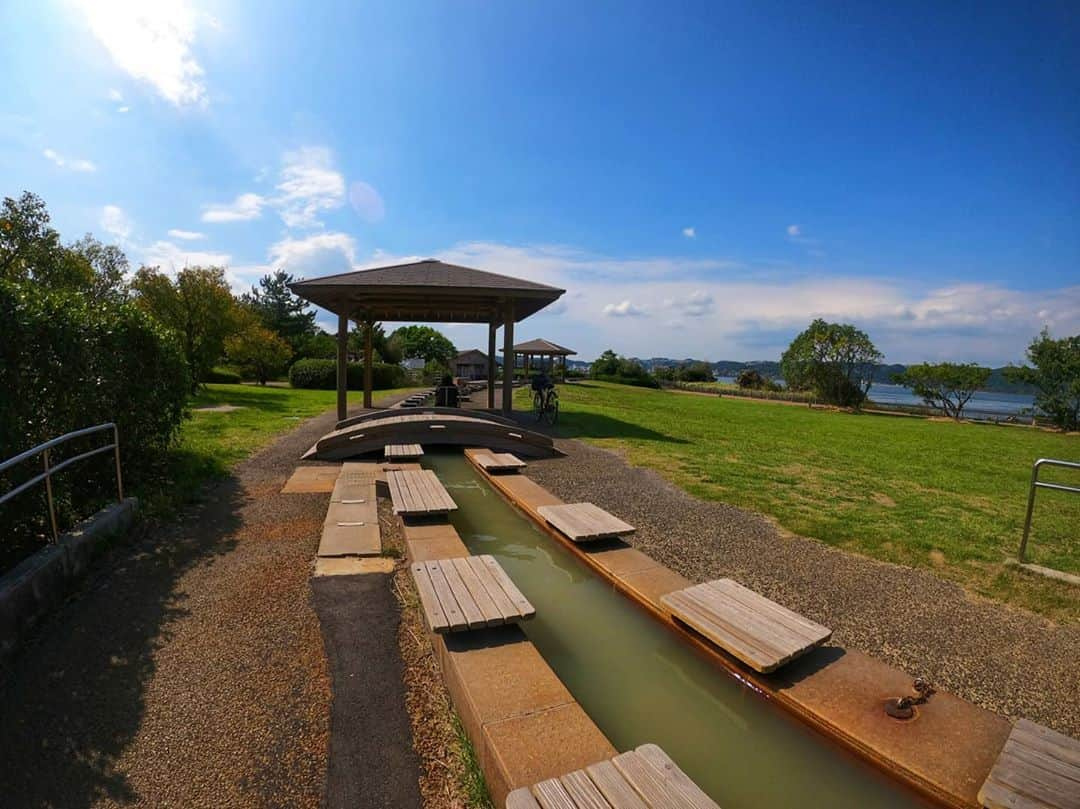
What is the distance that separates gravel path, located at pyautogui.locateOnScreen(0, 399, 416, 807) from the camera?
2154 mm

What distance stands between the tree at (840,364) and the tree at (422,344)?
43.9 meters

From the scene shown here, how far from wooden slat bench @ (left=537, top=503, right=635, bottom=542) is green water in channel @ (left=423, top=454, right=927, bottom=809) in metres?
0.38

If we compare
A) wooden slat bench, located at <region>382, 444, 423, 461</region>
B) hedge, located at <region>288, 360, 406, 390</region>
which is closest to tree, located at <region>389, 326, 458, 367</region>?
hedge, located at <region>288, 360, 406, 390</region>

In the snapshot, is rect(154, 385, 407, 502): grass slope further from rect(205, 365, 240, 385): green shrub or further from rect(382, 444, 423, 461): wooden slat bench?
rect(205, 365, 240, 385): green shrub

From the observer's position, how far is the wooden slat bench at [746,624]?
2.91 m

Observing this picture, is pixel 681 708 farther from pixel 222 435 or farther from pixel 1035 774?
pixel 222 435

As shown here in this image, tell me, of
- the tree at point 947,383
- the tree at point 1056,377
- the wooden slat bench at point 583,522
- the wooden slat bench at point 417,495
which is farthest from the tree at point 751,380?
the wooden slat bench at point 583,522

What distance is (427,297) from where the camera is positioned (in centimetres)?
1351

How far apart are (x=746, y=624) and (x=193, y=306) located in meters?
26.4

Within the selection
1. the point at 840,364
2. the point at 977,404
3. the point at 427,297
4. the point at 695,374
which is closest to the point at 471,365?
the point at 695,374

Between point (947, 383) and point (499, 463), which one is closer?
point (499, 463)

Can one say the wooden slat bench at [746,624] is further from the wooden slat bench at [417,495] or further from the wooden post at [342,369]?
the wooden post at [342,369]

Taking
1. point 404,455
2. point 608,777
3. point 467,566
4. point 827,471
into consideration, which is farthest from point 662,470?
point 608,777

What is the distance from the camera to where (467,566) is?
12.9 feet
